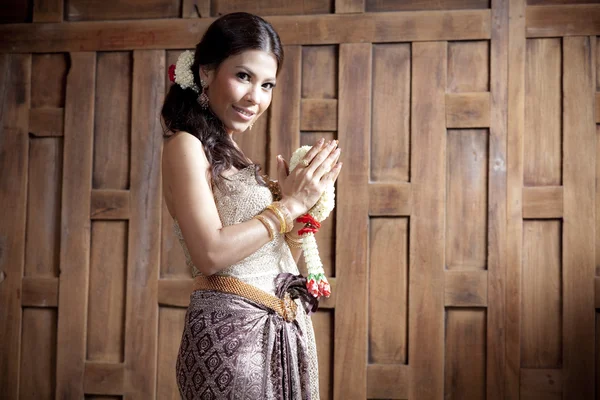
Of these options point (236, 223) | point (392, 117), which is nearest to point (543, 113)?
point (392, 117)

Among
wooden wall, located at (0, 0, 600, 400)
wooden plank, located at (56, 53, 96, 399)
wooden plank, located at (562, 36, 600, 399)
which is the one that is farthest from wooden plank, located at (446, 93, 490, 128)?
wooden plank, located at (56, 53, 96, 399)

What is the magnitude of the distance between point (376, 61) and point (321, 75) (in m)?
0.27

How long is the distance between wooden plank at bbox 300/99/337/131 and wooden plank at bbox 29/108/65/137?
1247mm

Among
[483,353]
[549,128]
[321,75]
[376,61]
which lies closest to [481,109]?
[549,128]

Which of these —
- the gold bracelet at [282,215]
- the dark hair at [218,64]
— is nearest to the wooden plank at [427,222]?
the dark hair at [218,64]

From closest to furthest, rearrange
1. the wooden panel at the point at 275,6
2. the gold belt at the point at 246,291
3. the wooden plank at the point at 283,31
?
the gold belt at the point at 246,291 → the wooden plank at the point at 283,31 → the wooden panel at the point at 275,6

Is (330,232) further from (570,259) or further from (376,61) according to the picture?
(570,259)

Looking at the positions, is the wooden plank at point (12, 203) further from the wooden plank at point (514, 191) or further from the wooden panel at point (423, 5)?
the wooden plank at point (514, 191)

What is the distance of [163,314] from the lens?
3295mm

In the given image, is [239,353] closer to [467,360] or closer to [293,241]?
[293,241]

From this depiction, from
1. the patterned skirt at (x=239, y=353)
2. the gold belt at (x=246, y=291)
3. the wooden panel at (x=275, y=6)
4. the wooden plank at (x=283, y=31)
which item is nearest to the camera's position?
the patterned skirt at (x=239, y=353)

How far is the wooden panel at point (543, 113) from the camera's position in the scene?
10.1 feet

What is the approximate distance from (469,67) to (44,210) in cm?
223

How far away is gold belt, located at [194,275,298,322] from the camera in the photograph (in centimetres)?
176
